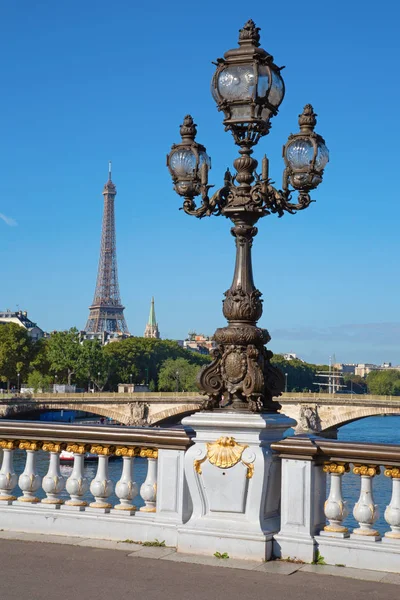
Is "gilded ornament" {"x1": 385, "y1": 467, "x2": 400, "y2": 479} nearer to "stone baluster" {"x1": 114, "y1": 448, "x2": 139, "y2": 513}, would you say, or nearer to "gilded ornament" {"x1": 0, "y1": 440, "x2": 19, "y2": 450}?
"stone baluster" {"x1": 114, "y1": 448, "x2": 139, "y2": 513}

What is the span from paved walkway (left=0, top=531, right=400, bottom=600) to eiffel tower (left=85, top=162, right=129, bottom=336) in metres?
161

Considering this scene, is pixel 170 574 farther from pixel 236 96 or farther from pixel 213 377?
pixel 236 96

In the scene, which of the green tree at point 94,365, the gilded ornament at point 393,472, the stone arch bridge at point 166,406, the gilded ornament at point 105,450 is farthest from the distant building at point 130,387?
the gilded ornament at point 393,472

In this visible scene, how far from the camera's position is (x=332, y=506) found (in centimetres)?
700

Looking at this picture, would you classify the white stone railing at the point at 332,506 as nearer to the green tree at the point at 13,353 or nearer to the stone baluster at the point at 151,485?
the stone baluster at the point at 151,485

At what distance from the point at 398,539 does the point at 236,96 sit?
3940 mm

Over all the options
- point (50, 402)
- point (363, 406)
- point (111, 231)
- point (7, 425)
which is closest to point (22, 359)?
point (50, 402)

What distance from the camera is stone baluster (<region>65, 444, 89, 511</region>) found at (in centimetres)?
806

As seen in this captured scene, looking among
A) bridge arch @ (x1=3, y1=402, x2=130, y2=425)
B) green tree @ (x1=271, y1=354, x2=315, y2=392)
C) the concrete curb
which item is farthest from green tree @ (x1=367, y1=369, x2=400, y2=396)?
the concrete curb

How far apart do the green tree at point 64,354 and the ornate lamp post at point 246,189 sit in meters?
94.9

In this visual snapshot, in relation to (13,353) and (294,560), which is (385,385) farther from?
(294,560)

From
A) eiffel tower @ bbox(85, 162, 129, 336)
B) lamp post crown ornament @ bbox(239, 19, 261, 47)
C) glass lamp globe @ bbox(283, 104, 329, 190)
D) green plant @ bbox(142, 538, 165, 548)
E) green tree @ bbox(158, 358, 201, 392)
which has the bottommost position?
green plant @ bbox(142, 538, 165, 548)

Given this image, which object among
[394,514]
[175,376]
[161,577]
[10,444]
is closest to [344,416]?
[175,376]

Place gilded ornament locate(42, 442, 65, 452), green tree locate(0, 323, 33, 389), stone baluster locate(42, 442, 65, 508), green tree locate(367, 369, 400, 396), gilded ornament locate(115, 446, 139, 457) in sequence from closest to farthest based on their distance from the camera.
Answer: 1. gilded ornament locate(115, 446, 139, 457)
2. stone baluster locate(42, 442, 65, 508)
3. gilded ornament locate(42, 442, 65, 452)
4. green tree locate(0, 323, 33, 389)
5. green tree locate(367, 369, 400, 396)
